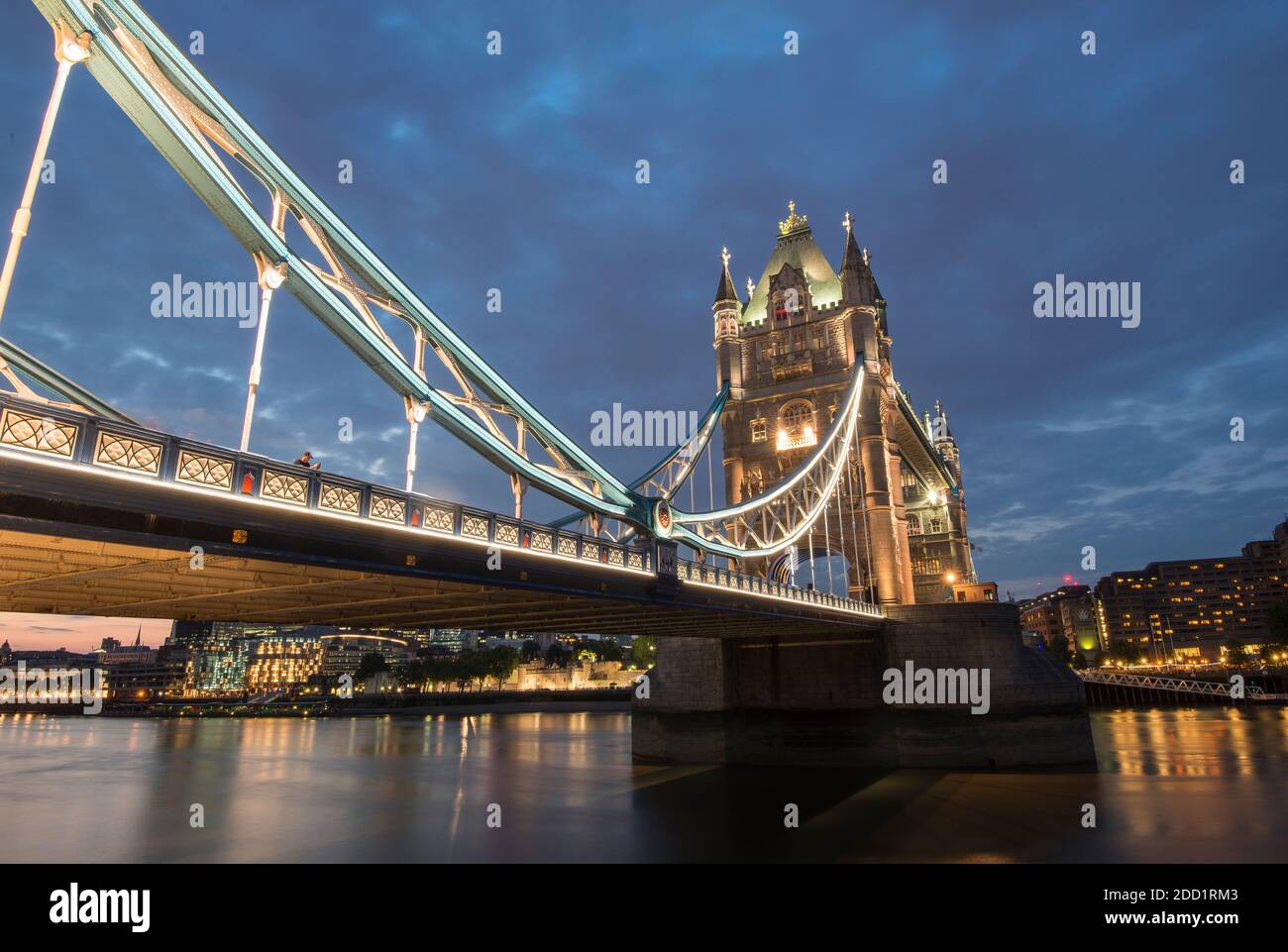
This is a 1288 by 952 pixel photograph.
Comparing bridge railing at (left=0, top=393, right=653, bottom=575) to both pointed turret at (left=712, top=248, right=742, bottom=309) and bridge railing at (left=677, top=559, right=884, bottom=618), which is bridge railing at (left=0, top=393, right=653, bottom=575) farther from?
pointed turret at (left=712, top=248, right=742, bottom=309)

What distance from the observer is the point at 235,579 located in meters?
15.2

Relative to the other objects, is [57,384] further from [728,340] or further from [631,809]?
[728,340]

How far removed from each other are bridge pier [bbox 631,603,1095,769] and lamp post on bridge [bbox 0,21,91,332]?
2965cm

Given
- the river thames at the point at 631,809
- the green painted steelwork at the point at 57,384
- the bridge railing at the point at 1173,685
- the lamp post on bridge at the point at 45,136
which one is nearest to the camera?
the lamp post on bridge at the point at 45,136

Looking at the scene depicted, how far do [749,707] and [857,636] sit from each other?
5519mm

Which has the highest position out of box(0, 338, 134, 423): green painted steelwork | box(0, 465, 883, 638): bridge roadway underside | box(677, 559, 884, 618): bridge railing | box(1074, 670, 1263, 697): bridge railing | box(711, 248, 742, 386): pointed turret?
box(711, 248, 742, 386): pointed turret

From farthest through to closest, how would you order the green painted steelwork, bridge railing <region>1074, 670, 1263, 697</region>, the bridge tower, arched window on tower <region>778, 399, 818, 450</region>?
1. bridge railing <region>1074, 670, 1263, 697</region>
2. arched window on tower <region>778, 399, 818, 450</region>
3. the bridge tower
4. the green painted steelwork

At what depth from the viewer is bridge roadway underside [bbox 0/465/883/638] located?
10.2 meters

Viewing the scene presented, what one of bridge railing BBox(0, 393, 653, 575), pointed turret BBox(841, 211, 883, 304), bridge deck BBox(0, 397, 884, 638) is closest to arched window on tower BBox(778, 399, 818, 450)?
pointed turret BBox(841, 211, 883, 304)

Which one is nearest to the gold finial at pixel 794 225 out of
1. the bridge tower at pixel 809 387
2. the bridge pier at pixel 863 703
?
the bridge tower at pixel 809 387

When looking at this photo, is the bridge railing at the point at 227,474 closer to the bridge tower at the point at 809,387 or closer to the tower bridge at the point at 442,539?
the tower bridge at the point at 442,539

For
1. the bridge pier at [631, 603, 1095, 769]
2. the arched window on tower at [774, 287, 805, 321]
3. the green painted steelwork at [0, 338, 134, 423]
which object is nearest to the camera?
the green painted steelwork at [0, 338, 134, 423]

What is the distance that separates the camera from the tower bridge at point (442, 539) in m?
10.5

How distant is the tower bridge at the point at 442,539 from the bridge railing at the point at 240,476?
3 centimetres
